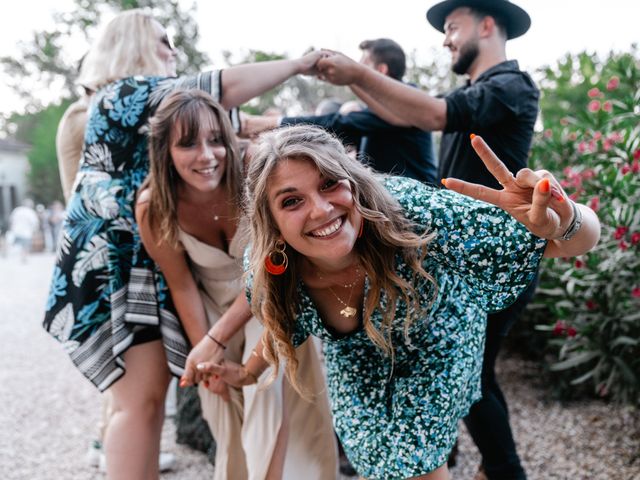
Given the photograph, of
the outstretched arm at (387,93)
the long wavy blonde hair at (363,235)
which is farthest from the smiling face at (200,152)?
the outstretched arm at (387,93)

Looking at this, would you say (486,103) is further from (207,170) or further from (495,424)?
(495,424)

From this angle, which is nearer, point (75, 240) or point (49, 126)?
point (75, 240)

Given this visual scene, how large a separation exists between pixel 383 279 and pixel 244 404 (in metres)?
1.06

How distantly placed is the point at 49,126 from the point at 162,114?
37.2 m

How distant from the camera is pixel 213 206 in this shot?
2463 mm

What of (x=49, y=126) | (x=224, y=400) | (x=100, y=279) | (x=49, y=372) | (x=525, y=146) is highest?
(x=525, y=146)

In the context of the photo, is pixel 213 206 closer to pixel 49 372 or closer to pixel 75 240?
pixel 75 240

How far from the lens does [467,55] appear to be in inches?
106

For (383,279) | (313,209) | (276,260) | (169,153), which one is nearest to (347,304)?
(383,279)

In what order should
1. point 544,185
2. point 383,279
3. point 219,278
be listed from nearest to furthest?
point 544,185 → point 383,279 → point 219,278

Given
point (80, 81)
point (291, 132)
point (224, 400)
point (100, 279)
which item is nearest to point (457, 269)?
point (291, 132)

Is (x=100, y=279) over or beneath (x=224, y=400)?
over

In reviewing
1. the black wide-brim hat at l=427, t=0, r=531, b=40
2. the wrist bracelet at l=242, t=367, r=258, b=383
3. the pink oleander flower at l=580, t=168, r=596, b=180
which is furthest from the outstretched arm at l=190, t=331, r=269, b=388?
the pink oleander flower at l=580, t=168, r=596, b=180

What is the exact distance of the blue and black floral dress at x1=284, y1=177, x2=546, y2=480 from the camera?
172 cm
